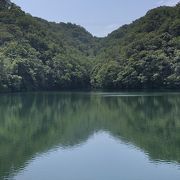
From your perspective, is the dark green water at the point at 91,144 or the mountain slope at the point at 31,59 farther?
the mountain slope at the point at 31,59

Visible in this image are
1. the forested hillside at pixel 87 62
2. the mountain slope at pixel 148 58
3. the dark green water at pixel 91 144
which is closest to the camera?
the dark green water at pixel 91 144

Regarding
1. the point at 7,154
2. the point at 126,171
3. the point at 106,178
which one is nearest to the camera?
the point at 106,178

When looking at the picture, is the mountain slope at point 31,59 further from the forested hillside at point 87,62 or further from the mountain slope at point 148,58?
the mountain slope at point 148,58

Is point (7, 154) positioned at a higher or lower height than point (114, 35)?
lower

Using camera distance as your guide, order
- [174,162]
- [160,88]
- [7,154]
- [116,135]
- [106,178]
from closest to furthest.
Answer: [106,178], [174,162], [7,154], [116,135], [160,88]

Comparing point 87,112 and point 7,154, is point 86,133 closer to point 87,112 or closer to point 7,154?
point 7,154

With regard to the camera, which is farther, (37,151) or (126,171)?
(37,151)

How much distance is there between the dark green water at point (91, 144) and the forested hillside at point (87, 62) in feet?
147

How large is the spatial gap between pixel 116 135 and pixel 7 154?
10.7 meters

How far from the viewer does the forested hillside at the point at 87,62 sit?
9956 centimetres

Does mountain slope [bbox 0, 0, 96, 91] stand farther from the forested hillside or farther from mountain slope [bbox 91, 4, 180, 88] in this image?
mountain slope [bbox 91, 4, 180, 88]

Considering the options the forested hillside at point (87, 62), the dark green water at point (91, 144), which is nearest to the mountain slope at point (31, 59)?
the forested hillside at point (87, 62)

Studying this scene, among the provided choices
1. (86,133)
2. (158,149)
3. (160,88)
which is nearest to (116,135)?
(86,133)

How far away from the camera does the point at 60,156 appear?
27.3 m
